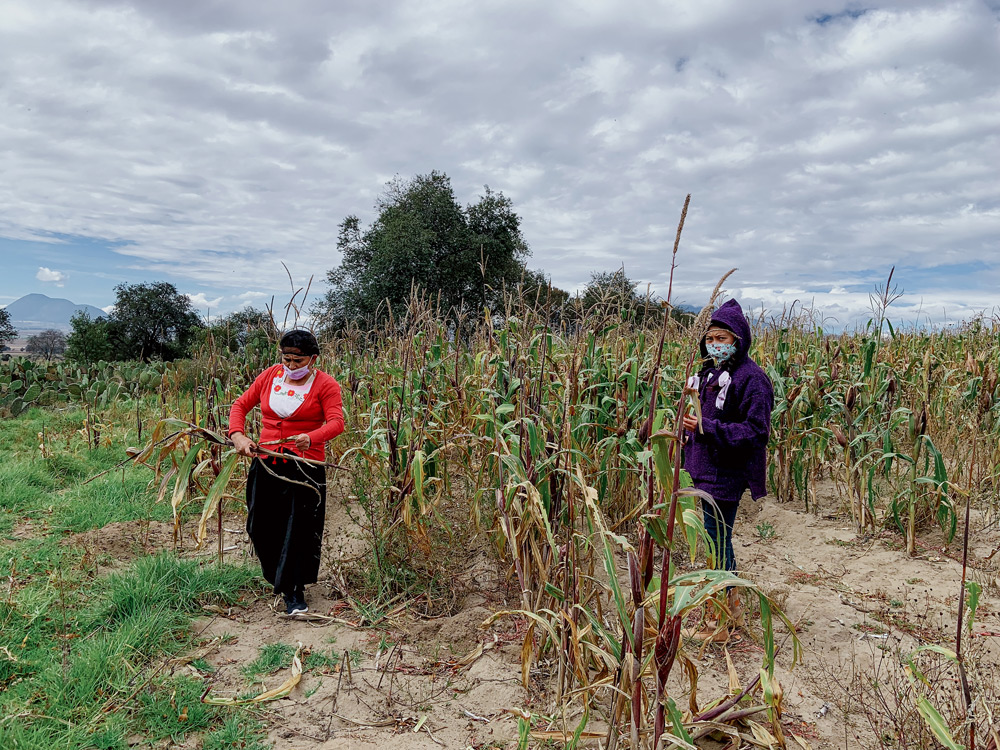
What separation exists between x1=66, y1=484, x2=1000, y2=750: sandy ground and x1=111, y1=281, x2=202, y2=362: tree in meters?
29.4

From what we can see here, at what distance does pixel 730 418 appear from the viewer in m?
3.06

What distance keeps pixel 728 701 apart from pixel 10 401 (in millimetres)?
10988

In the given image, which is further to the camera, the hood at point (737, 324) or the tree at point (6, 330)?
the tree at point (6, 330)

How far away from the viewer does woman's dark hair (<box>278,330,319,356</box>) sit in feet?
10.4

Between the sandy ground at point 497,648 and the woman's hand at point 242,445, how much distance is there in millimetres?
961

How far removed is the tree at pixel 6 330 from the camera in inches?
1357

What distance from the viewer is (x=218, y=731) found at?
95.6 inches

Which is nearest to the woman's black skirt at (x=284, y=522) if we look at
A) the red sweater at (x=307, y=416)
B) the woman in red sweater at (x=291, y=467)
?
the woman in red sweater at (x=291, y=467)

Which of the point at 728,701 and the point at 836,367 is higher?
the point at 836,367

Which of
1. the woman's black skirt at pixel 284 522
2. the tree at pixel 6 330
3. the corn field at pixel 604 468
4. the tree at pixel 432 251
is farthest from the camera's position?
the tree at pixel 6 330

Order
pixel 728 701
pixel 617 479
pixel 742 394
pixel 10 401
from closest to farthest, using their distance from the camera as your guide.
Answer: pixel 728 701
pixel 742 394
pixel 617 479
pixel 10 401

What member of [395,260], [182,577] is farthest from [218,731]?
[395,260]

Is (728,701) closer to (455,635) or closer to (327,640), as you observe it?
(455,635)

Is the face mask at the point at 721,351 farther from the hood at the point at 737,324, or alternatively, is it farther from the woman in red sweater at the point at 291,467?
the woman in red sweater at the point at 291,467
